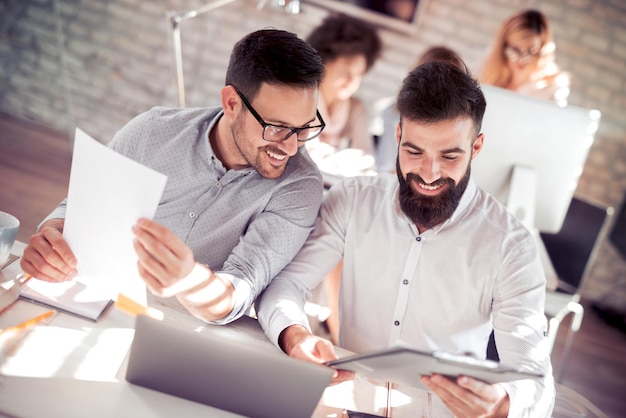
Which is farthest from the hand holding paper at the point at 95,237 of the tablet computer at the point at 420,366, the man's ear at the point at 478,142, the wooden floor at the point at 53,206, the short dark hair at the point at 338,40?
the short dark hair at the point at 338,40

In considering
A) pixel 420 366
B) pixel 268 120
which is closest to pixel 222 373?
pixel 420 366

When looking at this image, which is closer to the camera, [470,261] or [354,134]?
[470,261]

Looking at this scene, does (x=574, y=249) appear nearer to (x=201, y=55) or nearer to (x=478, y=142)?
(x=478, y=142)

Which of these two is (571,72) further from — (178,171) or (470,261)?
(178,171)

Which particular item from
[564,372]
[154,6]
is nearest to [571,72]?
[564,372]

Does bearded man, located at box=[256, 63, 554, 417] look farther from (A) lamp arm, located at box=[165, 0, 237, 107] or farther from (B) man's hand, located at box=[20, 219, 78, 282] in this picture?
(A) lamp arm, located at box=[165, 0, 237, 107]

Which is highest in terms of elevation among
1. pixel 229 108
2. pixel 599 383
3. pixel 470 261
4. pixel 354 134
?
pixel 229 108

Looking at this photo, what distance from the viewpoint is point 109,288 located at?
116 centimetres

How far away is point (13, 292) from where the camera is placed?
46.5 inches

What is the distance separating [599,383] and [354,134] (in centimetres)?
167

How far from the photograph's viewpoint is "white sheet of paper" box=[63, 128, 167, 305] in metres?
1.02

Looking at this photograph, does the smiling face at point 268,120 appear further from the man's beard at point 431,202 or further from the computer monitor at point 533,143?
the computer monitor at point 533,143

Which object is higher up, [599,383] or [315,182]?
[315,182]

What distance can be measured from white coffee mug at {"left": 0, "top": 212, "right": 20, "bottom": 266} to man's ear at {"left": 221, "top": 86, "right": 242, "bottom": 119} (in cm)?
56
